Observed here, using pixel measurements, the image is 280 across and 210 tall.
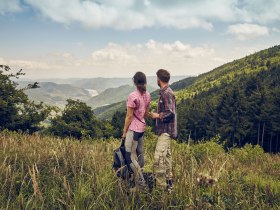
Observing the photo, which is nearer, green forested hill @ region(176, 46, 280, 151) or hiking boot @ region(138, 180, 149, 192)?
hiking boot @ region(138, 180, 149, 192)

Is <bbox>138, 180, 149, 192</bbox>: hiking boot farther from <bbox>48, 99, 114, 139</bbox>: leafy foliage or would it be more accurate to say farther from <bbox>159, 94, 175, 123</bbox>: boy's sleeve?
<bbox>48, 99, 114, 139</bbox>: leafy foliage

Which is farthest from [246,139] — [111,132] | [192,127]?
[111,132]

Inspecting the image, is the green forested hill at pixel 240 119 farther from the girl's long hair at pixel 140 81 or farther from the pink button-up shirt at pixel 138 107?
the girl's long hair at pixel 140 81

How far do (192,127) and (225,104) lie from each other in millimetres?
11471

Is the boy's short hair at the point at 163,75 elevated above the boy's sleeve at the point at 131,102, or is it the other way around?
the boy's short hair at the point at 163,75

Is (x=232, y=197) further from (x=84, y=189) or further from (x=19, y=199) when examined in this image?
(x=19, y=199)

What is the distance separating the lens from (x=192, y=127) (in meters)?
80.9

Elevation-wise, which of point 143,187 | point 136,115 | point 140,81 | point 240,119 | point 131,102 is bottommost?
point 240,119

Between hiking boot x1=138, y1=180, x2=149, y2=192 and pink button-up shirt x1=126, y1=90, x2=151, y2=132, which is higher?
pink button-up shirt x1=126, y1=90, x2=151, y2=132

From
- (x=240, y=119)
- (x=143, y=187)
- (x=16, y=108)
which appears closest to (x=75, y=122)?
(x=16, y=108)

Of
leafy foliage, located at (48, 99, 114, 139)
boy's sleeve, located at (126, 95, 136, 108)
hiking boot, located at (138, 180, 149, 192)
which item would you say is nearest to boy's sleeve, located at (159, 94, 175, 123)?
boy's sleeve, located at (126, 95, 136, 108)

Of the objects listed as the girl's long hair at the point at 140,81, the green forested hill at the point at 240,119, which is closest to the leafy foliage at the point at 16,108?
the girl's long hair at the point at 140,81

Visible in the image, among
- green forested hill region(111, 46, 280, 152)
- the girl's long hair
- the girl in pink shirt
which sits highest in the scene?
the girl's long hair

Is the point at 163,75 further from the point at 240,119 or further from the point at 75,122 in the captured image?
the point at 240,119
